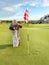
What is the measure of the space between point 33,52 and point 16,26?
9.29 feet

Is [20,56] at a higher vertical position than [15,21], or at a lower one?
lower

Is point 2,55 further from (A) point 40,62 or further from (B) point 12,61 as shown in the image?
(A) point 40,62

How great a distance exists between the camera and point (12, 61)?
14.2 meters

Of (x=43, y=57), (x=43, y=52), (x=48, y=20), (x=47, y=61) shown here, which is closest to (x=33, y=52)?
(x=43, y=52)

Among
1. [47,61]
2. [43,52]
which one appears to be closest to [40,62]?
[47,61]

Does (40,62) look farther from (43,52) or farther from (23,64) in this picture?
(43,52)

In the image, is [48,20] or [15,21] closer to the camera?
[15,21]

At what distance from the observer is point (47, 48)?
18.1 metres

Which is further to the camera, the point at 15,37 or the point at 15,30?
the point at 15,37

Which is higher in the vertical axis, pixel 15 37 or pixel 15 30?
pixel 15 30

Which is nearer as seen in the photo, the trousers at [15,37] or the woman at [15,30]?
the woman at [15,30]

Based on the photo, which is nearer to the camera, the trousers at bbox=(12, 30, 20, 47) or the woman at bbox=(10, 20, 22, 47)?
the woman at bbox=(10, 20, 22, 47)

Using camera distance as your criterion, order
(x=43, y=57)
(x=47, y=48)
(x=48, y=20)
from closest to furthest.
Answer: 1. (x=43, y=57)
2. (x=47, y=48)
3. (x=48, y=20)

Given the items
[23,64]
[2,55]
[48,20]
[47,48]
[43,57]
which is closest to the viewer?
[23,64]
